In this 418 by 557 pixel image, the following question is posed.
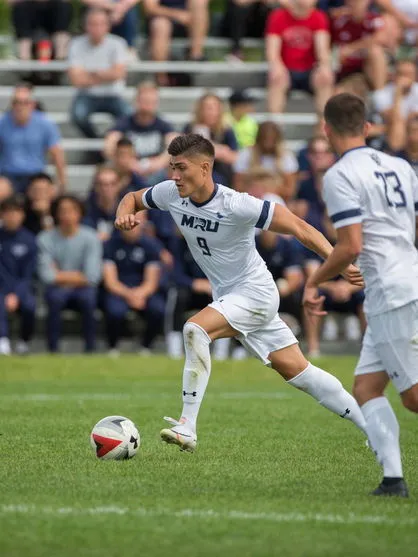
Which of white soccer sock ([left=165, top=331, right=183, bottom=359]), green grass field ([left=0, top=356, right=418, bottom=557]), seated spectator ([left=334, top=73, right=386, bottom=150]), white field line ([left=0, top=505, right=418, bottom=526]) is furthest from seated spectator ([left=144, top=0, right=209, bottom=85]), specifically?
white field line ([left=0, top=505, right=418, bottom=526])

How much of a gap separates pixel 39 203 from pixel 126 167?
4.27 feet

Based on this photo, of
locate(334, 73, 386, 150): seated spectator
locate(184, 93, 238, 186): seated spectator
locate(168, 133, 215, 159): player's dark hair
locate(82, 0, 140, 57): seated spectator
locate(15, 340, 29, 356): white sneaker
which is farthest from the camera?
locate(82, 0, 140, 57): seated spectator

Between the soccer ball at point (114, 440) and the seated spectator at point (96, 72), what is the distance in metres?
12.0

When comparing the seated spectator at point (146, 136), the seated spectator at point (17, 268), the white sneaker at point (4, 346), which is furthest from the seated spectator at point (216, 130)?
the white sneaker at point (4, 346)

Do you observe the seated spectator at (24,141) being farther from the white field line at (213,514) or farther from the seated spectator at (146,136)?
the white field line at (213,514)

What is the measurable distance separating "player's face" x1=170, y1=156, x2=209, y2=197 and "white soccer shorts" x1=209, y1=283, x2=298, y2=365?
2.70ft

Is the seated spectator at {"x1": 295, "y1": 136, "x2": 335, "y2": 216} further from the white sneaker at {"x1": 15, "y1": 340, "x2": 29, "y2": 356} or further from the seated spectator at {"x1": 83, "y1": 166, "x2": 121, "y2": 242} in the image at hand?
the white sneaker at {"x1": 15, "y1": 340, "x2": 29, "y2": 356}

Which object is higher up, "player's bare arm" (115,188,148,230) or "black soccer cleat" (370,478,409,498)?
"player's bare arm" (115,188,148,230)

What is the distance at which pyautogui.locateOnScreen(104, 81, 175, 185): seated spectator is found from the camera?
740 inches

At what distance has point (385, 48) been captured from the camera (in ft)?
70.2

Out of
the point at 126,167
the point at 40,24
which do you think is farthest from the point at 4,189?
the point at 40,24

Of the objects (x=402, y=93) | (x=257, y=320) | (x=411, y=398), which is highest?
(x=411, y=398)

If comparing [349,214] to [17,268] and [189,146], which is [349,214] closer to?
[189,146]

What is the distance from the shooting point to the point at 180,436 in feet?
28.7
